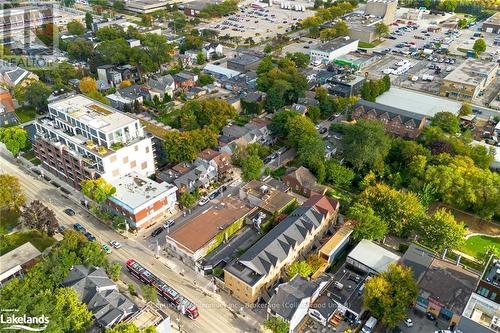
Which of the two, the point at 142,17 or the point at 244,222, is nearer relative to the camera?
the point at 244,222

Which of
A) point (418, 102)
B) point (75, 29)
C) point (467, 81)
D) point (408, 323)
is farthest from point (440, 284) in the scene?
point (75, 29)

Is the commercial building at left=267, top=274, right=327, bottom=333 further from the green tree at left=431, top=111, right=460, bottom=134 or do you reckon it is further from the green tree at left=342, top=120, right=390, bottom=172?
the green tree at left=431, top=111, right=460, bottom=134

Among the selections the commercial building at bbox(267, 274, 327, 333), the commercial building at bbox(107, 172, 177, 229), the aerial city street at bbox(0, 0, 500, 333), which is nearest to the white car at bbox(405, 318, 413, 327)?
the aerial city street at bbox(0, 0, 500, 333)

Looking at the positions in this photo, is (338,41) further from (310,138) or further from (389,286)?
(389,286)

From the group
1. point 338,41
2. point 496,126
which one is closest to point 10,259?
point 496,126

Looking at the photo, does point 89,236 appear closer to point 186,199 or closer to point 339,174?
point 186,199

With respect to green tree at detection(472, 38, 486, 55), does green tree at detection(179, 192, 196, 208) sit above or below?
below
